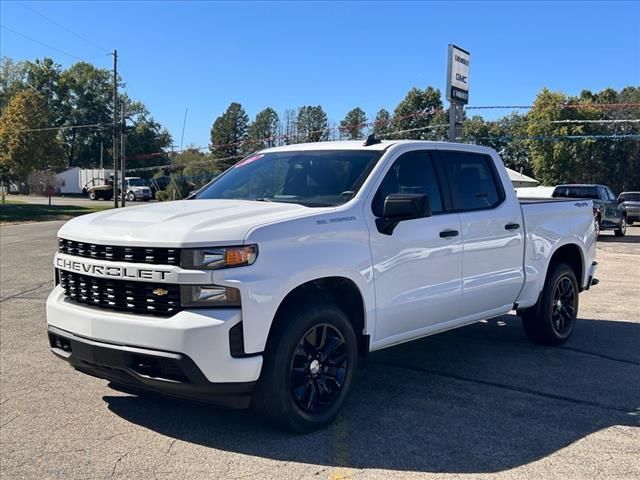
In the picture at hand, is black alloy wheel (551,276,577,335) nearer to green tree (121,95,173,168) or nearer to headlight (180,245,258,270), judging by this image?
headlight (180,245,258,270)

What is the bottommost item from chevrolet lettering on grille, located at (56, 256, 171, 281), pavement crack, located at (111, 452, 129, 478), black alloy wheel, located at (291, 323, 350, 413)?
pavement crack, located at (111, 452, 129, 478)

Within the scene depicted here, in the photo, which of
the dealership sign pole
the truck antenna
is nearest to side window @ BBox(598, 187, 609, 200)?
the dealership sign pole

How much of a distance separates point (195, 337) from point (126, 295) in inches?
24.7

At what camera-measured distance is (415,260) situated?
5020 mm

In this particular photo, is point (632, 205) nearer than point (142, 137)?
Yes

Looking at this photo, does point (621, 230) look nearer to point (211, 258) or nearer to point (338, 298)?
point (338, 298)

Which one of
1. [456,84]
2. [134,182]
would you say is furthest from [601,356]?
[134,182]

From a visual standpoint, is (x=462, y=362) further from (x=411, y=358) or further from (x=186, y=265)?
A: (x=186, y=265)

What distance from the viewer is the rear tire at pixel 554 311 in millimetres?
6707

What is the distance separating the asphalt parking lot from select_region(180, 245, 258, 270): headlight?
121 centimetres

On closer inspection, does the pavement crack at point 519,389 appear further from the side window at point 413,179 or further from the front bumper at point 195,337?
the front bumper at point 195,337

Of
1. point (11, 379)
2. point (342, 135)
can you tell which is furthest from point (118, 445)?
point (342, 135)

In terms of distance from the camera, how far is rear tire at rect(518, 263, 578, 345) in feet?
22.0

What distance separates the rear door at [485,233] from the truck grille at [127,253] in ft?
8.77
